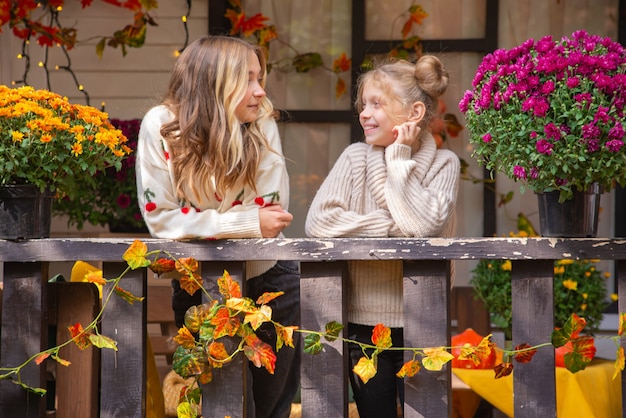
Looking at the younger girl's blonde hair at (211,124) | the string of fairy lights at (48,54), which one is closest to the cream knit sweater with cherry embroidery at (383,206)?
the younger girl's blonde hair at (211,124)

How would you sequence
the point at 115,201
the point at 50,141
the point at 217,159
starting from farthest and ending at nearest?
the point at 115,201 < the point at 217,159 < the point at 50,141

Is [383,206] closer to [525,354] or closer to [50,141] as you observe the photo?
[525,354]

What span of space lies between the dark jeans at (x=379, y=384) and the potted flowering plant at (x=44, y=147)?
0.82 m

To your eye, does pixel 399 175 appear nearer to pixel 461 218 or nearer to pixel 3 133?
pixel 3 133

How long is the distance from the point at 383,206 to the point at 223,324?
0.61 m

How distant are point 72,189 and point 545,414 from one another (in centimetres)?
132

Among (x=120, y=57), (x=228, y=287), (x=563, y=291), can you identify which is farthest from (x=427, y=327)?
(x=120, y=57)

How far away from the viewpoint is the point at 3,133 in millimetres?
2379

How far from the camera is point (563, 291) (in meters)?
4.29

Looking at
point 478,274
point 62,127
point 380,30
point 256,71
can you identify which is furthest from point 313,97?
point 62,127

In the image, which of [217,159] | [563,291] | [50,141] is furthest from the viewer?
[563,291]

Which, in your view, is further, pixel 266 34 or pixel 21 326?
pixel 266 34

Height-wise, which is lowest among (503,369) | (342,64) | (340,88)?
(503,369)

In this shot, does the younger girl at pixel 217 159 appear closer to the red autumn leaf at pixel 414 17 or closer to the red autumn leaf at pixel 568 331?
the red autumn leaf at pixel 568 331
